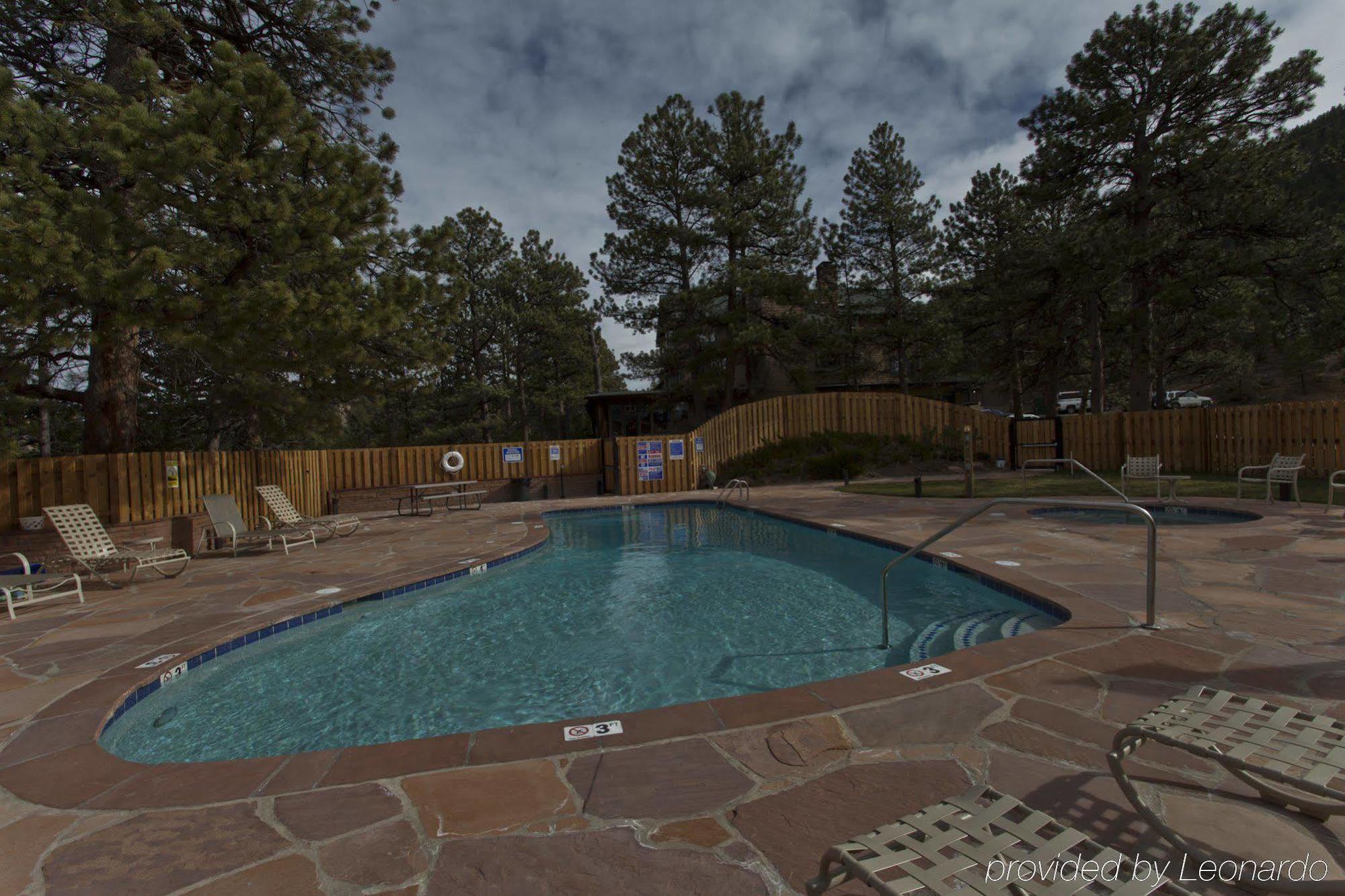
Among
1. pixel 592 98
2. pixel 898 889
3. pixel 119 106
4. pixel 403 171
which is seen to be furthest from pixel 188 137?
pixel 898 889

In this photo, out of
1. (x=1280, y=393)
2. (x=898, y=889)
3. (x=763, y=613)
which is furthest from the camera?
(x=1280, y=393)

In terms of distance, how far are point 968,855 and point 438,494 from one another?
50.0 ft

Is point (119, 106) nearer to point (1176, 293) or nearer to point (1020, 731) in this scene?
point (1020, 731)

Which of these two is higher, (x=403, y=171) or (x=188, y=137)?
(x=403, y=171)

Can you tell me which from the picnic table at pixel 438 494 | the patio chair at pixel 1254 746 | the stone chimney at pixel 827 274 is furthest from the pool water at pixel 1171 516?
the stone chimney at pixel 827 274

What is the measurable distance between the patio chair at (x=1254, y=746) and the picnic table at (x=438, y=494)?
13965mm

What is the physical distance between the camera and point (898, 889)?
1.17 m

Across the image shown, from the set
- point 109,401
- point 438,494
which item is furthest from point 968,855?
point 438,494

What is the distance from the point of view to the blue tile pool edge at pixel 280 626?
3651 mm

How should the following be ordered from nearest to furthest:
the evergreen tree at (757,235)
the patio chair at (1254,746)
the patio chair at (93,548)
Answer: the patio chair at (1254,746), the patio chair at (93,548), the evergreen tree at (757,235)

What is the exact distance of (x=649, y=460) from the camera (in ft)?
52.3

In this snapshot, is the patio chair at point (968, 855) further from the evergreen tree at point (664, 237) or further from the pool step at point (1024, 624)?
the evergreen tree at point (664, 237)

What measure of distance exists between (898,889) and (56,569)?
10871 mm

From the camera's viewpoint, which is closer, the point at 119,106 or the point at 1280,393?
the point at 119,106
